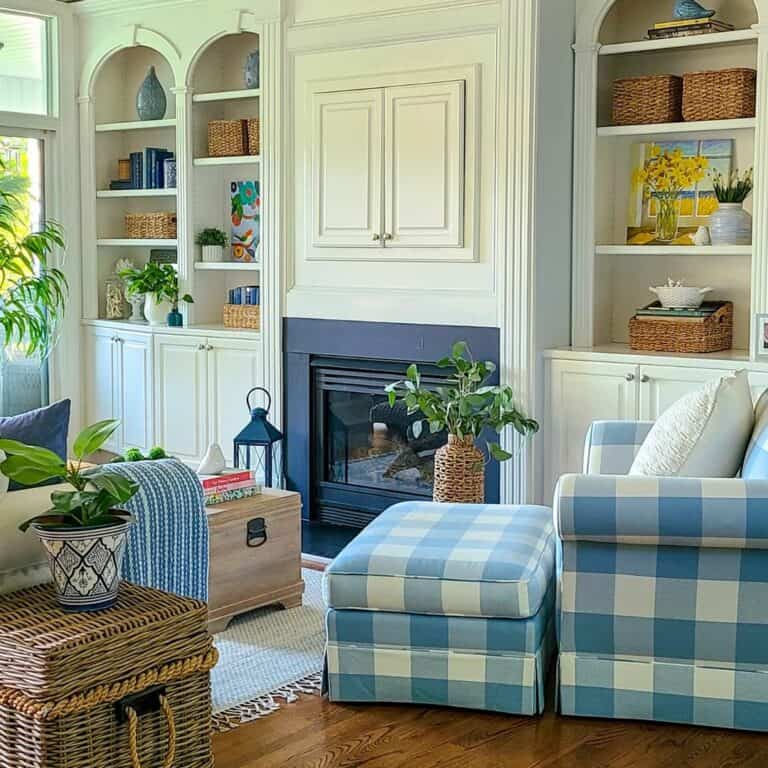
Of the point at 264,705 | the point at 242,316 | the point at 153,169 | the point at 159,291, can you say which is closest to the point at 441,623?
the point at 264,705

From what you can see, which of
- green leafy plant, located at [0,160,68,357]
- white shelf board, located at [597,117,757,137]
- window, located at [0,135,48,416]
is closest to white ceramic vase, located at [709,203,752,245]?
white shelf board, located at [597,117,757,137]

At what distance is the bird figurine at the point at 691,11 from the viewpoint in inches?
191

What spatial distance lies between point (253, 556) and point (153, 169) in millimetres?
3167

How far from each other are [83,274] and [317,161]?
191 centimetres

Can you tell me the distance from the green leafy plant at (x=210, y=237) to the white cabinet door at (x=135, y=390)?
1.86ft

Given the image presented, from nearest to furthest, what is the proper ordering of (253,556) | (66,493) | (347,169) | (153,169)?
(66,493)
(253,556)
(347,169)
(153,169)

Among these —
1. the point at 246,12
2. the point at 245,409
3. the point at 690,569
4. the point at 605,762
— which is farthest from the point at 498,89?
the point at 605,762

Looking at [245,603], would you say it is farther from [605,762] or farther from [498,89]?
[498,89]

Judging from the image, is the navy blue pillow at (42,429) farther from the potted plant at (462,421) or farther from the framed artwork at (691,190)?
the framed artwork at (691,190)

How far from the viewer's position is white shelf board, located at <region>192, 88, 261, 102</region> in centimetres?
599

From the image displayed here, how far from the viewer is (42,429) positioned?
345 cm

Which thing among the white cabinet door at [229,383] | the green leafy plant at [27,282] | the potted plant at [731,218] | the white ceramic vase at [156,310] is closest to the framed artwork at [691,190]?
the potted plant at [731,218]

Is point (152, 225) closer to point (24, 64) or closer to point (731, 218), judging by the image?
point (24, 64)

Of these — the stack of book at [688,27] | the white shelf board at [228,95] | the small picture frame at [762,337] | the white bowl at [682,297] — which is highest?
the stack of book at [688,27]
